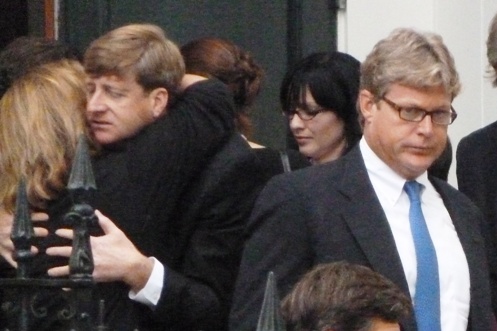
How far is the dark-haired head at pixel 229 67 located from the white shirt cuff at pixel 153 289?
0.89 m

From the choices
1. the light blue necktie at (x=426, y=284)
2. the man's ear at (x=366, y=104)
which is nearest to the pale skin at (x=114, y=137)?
the man's ear at (x=366, y=104)

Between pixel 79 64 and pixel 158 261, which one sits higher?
pixel 79 64

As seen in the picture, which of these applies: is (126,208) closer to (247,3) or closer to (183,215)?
(183,215)

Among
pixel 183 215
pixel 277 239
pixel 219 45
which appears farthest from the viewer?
pixel 219 45

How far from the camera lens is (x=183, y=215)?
489cm

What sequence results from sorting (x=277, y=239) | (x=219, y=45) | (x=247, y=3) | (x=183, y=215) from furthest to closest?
(x=247, y=3), (x=219, y=45), (x=183, y=215), (x=277, y=239)

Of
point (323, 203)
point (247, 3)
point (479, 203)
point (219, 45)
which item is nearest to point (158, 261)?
point (323, 203)

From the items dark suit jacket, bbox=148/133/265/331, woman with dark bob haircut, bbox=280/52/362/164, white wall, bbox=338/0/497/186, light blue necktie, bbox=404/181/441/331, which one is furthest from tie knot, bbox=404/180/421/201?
white wall, bbox=338/0/497/186

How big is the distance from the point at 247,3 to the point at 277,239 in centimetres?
280

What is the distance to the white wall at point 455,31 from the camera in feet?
23.2

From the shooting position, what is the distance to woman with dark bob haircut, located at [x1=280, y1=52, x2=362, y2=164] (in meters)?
5.93

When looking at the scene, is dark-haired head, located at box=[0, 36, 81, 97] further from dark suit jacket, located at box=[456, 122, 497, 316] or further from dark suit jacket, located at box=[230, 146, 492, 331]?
dark suit jacket, located at box=[456, 122, 497, 316]

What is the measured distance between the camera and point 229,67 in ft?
18.0

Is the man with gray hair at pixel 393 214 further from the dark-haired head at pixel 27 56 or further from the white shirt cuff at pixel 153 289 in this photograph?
the dark-haired head at pixel 27 56
